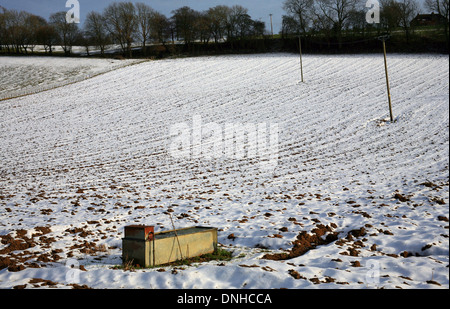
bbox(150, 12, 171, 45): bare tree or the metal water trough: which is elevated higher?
bbox(150, 12, 171, 45): bare tree

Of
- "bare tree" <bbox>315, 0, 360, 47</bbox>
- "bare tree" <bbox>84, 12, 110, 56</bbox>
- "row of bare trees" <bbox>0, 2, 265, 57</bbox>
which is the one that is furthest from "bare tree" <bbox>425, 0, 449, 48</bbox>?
"bare tree" <bbox>84, 12, 110, 56</bbox>

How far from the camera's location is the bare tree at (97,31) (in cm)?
5050

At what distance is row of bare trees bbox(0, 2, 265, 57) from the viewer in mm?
20672

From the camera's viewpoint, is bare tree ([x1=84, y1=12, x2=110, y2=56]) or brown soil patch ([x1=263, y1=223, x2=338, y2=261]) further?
bare tree ([x1=84, y1=12, x2=110, y2=56])

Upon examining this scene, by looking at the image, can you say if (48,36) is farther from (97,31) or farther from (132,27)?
(132,27)

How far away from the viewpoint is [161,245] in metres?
6.72

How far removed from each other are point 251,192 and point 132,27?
106 feet

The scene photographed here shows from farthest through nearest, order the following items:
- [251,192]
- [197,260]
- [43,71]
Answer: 1. [43,71]
2. [251,192]
3. [197,260]

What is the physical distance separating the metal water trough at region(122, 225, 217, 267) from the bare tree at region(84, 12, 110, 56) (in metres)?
46.4

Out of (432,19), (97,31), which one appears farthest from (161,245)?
(97,31)

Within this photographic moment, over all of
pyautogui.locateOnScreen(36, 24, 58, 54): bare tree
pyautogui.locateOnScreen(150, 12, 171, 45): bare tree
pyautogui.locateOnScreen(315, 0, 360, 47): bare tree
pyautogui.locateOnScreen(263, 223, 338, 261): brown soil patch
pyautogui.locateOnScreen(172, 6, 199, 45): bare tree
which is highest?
pyautogui.locateOnScreen(36, 24, 58, 54): bare tree

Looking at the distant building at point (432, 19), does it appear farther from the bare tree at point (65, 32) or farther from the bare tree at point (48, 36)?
the bare tree at point (48, 36)

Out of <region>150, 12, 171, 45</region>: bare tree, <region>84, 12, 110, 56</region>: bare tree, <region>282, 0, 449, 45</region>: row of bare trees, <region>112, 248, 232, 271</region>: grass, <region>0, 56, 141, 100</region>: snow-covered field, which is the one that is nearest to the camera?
<region>112, 248, 232, 271</region>: grass

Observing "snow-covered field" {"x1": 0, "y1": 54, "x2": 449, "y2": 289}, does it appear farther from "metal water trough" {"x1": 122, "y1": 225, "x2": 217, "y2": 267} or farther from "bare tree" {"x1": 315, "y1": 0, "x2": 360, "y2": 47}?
"bare tree" {"x1": 315, "y1": 0, "x2": 360, "y2": 47}
